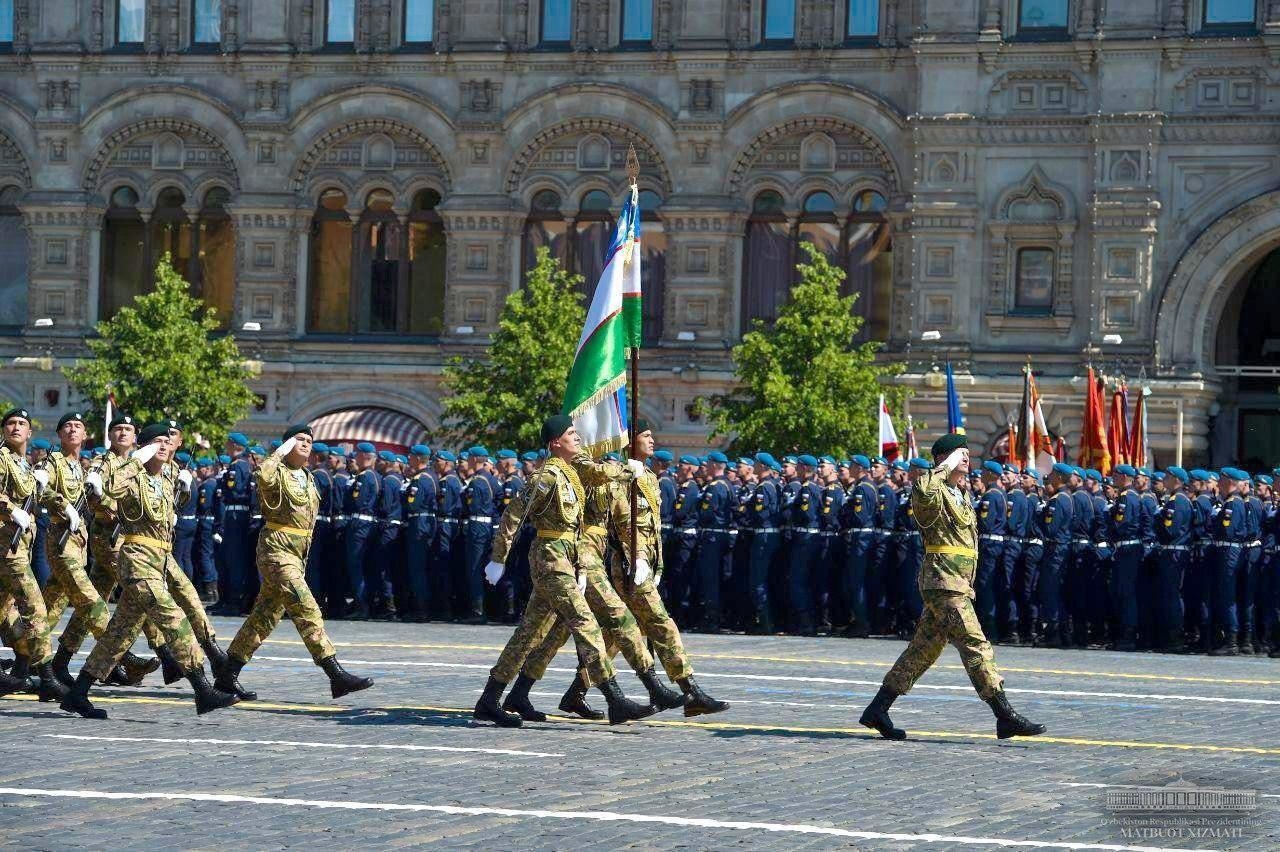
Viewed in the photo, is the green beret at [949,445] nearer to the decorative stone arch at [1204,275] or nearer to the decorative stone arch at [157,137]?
the decorative stone arch at [1204,275]

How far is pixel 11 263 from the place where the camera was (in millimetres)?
39219

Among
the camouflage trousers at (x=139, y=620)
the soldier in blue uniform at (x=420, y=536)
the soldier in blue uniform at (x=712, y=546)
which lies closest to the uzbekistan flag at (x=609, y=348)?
the camouflage trousers at (x=139, y=620)

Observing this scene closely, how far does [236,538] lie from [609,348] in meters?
9.98

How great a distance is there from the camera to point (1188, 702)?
1631 cm

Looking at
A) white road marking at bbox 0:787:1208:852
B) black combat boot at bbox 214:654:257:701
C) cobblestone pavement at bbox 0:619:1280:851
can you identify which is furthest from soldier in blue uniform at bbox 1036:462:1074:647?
white road marking at bbox 0:787:1208:852

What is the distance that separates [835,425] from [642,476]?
711 inches

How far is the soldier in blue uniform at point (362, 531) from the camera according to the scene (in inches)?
934

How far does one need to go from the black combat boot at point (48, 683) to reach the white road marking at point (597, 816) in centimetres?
392

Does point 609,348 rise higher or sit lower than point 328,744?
higher

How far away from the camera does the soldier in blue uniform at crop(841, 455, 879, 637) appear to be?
2261 centimetres

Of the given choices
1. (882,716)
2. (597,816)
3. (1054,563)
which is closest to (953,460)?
(882,716)

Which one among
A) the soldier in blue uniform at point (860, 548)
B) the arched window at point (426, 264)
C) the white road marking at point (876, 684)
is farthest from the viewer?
the arched window at point (426, 264)

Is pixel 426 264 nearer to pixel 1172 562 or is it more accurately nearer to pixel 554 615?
pixel 1172 562

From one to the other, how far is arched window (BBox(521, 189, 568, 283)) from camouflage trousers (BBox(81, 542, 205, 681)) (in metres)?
23.5
